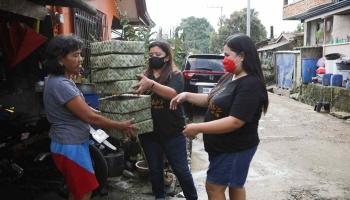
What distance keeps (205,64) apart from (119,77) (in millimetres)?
A: 8740

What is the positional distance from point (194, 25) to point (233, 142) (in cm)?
6877

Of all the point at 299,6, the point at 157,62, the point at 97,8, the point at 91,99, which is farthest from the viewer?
the point at 299,6

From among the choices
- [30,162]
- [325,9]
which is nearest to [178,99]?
[30,162]

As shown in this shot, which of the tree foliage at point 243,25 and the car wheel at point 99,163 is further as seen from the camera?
the tree foliage at point 243,25

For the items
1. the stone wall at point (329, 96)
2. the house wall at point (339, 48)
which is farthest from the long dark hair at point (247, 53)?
the house wall at point (339, 48)

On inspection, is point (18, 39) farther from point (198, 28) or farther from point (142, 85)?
point (198, 28)

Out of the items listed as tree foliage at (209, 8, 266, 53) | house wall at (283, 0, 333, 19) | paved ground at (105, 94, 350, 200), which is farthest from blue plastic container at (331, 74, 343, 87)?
tree foliage at (209, 8, 266, 53)

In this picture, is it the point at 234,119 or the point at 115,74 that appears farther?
the point at 115,74

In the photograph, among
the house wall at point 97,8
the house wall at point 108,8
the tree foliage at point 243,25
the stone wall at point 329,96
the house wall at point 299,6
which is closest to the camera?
the house wall at point 97,8

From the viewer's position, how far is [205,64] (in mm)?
11953

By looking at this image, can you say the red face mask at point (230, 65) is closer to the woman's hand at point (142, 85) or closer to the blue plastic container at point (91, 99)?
the woman's hand at point (142, 85)

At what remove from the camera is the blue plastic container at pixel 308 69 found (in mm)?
18416

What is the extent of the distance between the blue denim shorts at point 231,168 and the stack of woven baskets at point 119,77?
2.53 ft

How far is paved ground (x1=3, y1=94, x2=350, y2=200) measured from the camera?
5.38 m
